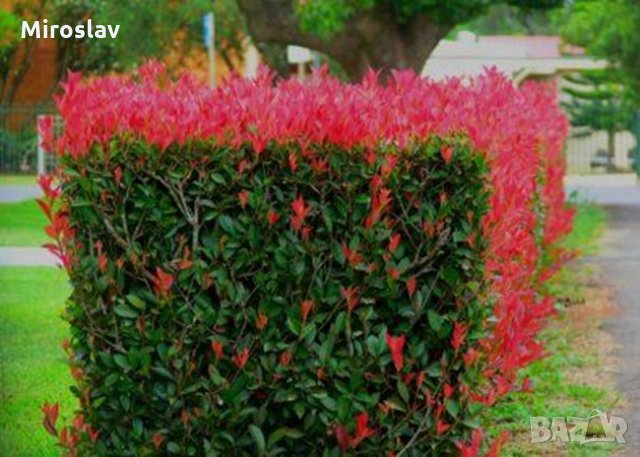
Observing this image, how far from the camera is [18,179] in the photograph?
41.2 meters

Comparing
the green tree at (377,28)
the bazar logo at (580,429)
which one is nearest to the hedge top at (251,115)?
the bazar logo at (580,429)

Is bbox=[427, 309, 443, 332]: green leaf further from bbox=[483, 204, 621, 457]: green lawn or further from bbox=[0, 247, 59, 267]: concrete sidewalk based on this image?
bbox=[0, 247, 59, 267]: concrete sidewalk

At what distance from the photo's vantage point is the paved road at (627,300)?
995 cm

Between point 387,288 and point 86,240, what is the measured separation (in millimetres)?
1100

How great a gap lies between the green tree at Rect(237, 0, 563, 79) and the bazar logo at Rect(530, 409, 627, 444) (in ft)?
67.2

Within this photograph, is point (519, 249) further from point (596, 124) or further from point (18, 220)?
point (596, 124)

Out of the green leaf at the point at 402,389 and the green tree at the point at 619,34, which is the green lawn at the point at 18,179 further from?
the green leaf at the point at 402,389

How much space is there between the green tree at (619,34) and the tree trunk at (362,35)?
7.97 metres

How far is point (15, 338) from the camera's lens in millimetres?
12828

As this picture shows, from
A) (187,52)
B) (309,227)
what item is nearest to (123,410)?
(309,227)

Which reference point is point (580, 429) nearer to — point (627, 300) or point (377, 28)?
point (627, 300)

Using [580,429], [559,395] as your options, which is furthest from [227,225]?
[559,395]

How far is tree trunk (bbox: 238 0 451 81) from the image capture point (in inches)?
1202

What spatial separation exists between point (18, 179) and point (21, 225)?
16968mm
